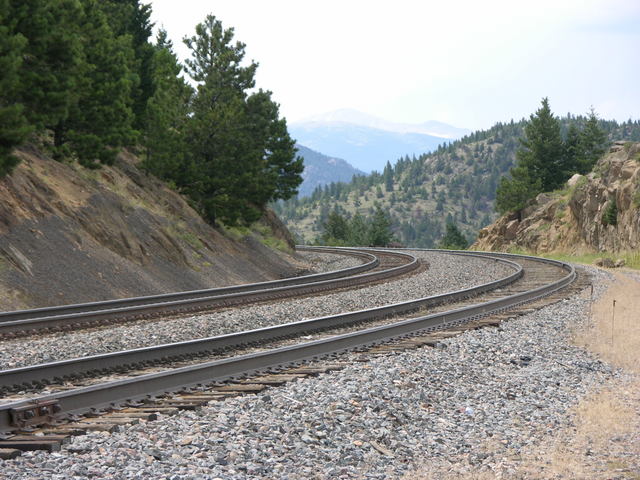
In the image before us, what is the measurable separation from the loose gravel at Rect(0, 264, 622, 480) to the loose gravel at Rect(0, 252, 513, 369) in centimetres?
424

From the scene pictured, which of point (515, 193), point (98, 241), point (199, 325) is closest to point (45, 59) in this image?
point (98, 241)

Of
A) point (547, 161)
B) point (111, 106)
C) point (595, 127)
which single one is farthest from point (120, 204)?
point (595, 127)

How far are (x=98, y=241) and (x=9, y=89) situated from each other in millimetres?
5815

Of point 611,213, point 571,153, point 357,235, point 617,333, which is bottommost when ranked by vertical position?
point 357,235

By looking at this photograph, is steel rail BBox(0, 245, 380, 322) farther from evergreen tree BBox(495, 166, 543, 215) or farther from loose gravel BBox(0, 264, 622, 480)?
evergreen tree BBox(495, 166, 543, 215)

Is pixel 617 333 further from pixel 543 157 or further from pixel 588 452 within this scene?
pixel 543 157

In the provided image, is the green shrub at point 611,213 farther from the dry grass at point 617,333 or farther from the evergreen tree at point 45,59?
the evergreen tree at point 45,59

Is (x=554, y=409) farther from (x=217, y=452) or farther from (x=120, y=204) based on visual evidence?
(x=120, y=204)

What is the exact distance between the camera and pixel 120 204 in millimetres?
25188

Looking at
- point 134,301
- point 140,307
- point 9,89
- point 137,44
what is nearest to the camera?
point 140,307

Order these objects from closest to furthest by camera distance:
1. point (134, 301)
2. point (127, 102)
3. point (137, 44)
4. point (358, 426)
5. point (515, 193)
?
1. point (358, 426)
2. point (134, 301)
3. point (127, 102)
4. point (137, 44)
5. point (515, 193)

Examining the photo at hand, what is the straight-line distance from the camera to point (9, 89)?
59.8 ft

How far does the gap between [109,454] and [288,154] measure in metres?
49.5

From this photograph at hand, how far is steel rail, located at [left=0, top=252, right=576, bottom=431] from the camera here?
6.62 metres
